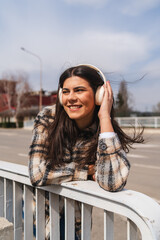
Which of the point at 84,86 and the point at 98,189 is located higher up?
the point at 84,86

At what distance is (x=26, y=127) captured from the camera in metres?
32.7

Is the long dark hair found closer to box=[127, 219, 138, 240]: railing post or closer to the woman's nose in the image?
the woman's nose

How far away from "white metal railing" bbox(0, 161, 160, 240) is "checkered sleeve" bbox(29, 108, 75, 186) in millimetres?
61

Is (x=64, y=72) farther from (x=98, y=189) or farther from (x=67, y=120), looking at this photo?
(x=98, y=189)

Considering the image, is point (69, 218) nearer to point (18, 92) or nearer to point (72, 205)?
point (72, 205)

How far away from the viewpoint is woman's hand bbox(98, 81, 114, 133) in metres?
1.36

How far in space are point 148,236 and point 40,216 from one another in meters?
0.77

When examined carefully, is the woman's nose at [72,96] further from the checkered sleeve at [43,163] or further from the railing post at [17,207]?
the railing post at [17,207]

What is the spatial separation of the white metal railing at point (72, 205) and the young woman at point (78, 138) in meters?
0.09

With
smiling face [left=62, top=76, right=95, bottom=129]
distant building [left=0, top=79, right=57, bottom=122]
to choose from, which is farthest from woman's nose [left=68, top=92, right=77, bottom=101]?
distant building [left=0, top=79, right=57, bottom=122]

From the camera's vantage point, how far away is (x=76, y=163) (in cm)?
149

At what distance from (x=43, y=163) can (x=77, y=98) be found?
0.44m

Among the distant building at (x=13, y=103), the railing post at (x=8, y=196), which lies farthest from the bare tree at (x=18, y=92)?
the railing post at (x=8, y=196)

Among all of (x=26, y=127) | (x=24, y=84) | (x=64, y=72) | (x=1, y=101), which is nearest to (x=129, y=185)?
(x=64, y=72)
